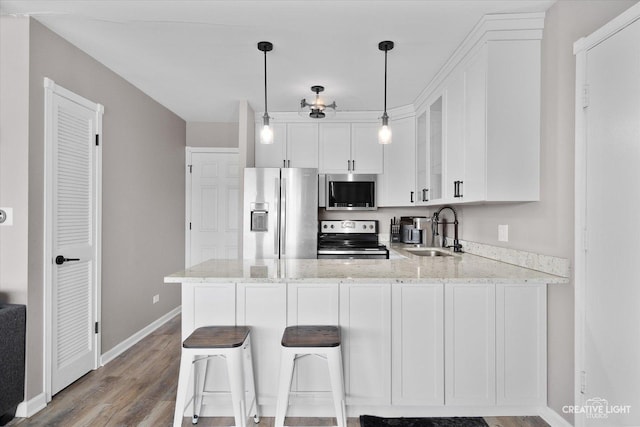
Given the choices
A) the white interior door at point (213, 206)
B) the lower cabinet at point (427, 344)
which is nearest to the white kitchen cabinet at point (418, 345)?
the lower cabinet at point (427, 344)

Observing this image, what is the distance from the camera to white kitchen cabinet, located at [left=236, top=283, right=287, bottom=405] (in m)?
2.10

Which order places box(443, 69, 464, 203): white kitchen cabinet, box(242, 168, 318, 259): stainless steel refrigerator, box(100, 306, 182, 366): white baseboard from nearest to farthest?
box(443, 69, 464, 203): white kitchen cabinet → box(100, 306, 182, 366): white baseboard → box(242, 168, 318, 259): stainless steel refrigerator

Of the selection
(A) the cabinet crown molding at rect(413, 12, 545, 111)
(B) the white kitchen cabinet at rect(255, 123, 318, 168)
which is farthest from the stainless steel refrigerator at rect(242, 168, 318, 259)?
(A) the cabinet crown molding at rect(413, 12, 545, 111)

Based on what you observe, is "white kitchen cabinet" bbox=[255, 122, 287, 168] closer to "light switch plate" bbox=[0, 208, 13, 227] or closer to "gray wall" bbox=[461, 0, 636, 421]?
"light switch plate" bbox=[0, 208, 13, 227]

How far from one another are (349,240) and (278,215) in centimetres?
108

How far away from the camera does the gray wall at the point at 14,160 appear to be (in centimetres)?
219

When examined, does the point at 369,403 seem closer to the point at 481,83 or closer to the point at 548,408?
the point at 548,408

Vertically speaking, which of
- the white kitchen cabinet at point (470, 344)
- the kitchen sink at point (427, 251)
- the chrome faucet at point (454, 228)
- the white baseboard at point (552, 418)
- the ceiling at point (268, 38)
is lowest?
the white baseboard at point (552, 418)

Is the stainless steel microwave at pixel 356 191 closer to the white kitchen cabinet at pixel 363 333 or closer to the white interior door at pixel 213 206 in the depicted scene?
the white interior door at pixel 213 206

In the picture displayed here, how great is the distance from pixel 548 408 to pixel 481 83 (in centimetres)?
204

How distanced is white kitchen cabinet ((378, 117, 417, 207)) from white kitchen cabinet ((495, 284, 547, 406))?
2.06 metres

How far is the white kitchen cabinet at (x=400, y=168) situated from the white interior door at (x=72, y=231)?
298cm

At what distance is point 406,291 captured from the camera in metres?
2.08

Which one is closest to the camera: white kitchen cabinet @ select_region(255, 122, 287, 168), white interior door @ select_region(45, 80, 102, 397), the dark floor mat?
the dark floor mat
